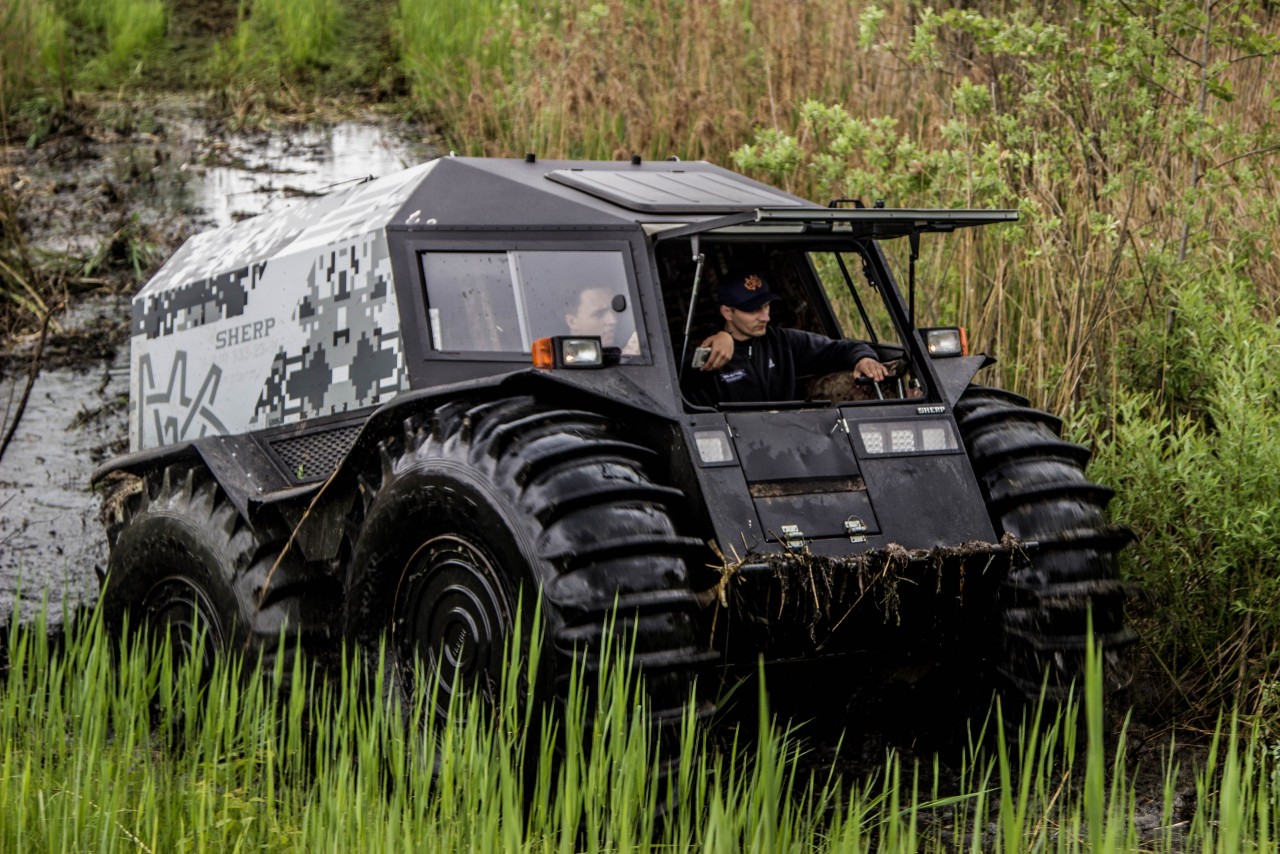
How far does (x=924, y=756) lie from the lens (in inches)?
214

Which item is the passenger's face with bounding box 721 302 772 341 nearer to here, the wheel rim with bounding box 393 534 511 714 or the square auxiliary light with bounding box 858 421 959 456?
the square auxiliary light with bounding box 858 421 959 456

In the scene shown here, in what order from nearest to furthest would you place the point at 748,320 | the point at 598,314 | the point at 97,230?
the point at 598,314 < the point at 748,320 < the point at 97,230

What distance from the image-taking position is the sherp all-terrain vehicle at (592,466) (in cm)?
462

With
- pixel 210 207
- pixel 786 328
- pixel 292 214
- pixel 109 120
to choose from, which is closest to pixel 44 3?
pixel 109 120

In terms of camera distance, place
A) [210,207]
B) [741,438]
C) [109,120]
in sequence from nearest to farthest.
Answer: [741,438] → [210,207] → [109,120]

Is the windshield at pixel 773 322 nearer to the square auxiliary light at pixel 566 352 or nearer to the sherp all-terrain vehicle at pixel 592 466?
the sherp all-terrain vehicle at pixel 592 466

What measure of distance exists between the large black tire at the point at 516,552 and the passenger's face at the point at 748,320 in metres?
0.96

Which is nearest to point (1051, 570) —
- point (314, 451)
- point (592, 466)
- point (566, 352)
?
point (592, 466)

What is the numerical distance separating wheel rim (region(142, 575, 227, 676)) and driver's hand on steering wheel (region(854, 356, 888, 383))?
2.51 meters

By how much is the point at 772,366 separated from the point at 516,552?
Result: 1538mm

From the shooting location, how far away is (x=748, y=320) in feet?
18.5

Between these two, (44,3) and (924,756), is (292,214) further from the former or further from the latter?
(44,3)

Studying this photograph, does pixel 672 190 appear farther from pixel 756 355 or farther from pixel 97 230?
pixel 97 230

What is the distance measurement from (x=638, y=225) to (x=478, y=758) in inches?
89.8
